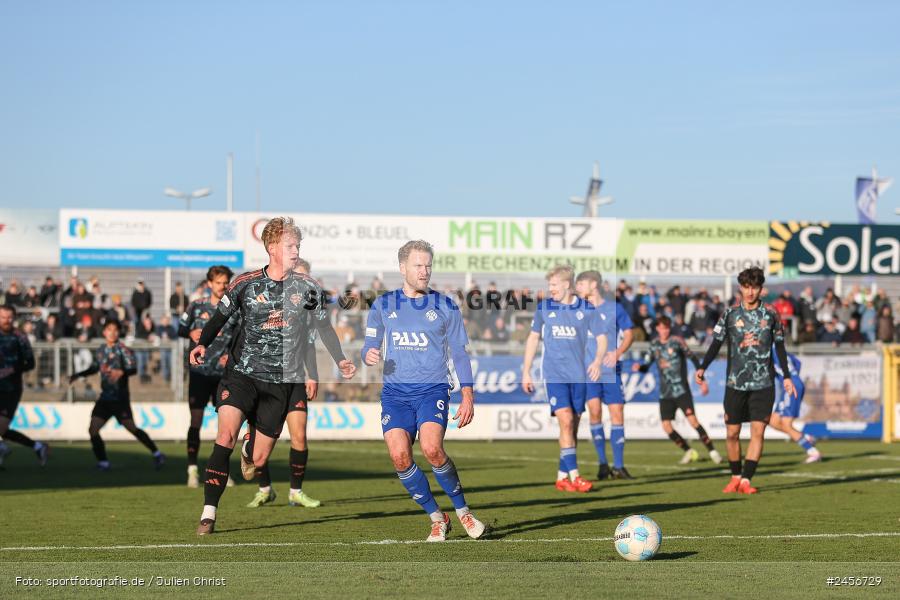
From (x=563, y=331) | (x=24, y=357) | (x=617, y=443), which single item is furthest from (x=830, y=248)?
(x=24, y=357)

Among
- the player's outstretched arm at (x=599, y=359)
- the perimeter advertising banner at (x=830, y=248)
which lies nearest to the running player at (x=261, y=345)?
the player's outstretched arm at (x=599, y=359)

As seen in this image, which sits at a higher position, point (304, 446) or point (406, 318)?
point (406, 318)

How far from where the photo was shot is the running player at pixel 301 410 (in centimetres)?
1056

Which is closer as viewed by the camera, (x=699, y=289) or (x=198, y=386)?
(x=198, y=386)

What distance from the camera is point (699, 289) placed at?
31594mm

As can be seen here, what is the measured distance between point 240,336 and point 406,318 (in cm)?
179

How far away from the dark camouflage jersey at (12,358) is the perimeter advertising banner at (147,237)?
12896 mm

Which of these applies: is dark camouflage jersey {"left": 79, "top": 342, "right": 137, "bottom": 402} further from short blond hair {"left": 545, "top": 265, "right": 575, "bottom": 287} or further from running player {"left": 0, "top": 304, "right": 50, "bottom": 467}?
short blond hair {"left": 545, "top": 265, "right": 575, "bottom": 287}

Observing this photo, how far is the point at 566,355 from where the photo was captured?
14211 millimetres

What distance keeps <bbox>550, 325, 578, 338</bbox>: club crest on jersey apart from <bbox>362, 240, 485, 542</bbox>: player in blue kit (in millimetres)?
5121

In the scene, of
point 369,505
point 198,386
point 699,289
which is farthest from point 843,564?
point 699,289

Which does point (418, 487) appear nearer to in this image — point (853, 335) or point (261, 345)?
point (261, 345)

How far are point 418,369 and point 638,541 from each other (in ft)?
7.02

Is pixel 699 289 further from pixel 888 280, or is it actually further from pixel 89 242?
pixel 888 280
